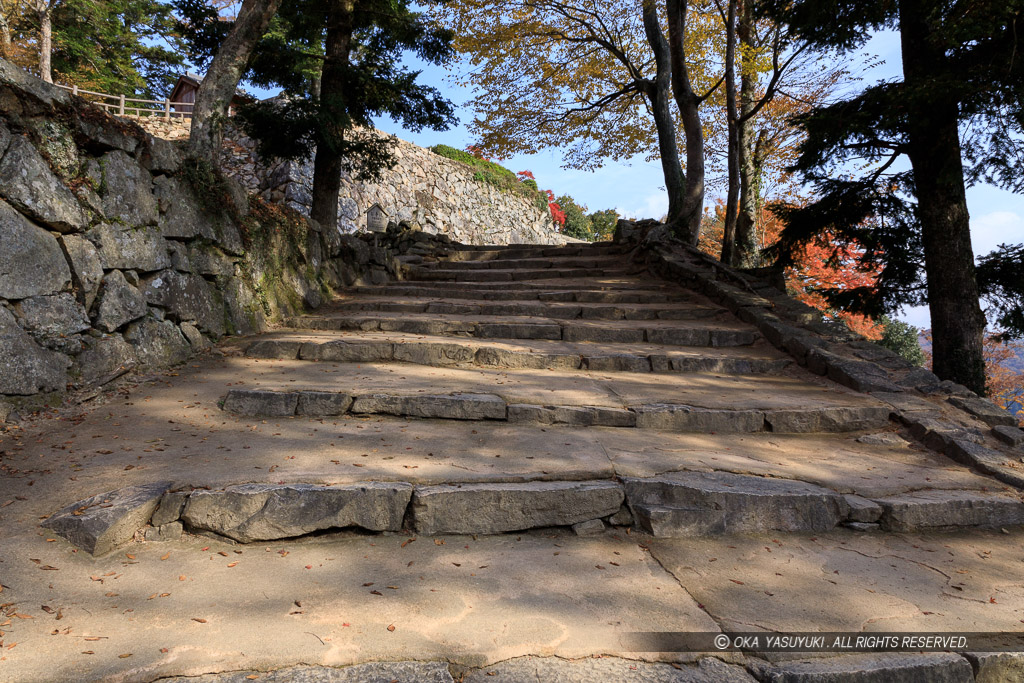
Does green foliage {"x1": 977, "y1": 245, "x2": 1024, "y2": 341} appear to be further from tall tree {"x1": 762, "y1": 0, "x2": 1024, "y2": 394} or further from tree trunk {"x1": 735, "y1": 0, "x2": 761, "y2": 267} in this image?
tree trunk {"x1": 735, "y1": 0, "x2": 761, "y2": 267}

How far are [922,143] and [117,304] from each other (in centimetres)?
826

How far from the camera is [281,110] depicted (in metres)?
7.90

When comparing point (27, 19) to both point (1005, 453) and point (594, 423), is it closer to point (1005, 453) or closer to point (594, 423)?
point (594, 423)

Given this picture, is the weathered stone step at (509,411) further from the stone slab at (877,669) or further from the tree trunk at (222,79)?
the tree trunk at (222,79)

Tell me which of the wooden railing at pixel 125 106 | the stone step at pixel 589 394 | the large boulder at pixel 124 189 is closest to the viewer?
the stone step at pixel 589 394

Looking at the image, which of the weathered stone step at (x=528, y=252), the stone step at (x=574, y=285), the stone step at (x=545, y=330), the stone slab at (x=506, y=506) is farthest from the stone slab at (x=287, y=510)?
the weathered stone step at (x=528, y=252)

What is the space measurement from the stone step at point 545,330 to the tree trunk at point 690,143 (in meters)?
4.56

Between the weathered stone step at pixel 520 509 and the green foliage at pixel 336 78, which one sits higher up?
the green foliage at pixel 336 78

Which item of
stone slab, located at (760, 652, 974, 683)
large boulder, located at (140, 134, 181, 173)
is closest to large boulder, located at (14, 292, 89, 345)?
large boulder, located at (140, 134, 181, 173)

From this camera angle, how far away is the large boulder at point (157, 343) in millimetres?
4539

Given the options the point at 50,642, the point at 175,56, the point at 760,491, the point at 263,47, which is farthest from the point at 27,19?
the point at 760,491

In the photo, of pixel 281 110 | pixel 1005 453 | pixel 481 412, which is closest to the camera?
pixel 1005 453

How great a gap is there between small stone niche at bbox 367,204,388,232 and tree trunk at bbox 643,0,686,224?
10070 millimetres

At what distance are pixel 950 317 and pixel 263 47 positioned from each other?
10.2m
